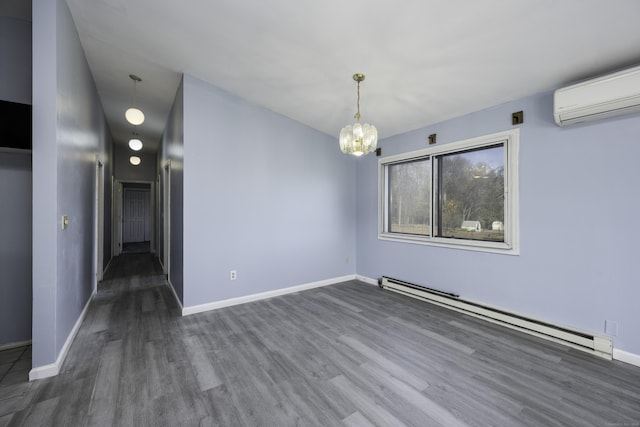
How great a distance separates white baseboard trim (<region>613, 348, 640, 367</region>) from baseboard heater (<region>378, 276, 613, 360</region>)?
4 centimetres

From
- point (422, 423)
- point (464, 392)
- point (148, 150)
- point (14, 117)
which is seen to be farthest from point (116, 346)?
point (148, 150)

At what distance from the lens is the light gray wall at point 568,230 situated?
2.31m

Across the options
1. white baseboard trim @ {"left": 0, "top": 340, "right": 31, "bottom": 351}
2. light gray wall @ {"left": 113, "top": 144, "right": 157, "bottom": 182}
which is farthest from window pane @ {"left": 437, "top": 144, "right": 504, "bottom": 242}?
light gray wall @ {"left": 113, "top": 144, "right": 157, "bottom": 182}

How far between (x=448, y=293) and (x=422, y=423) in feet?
7.31

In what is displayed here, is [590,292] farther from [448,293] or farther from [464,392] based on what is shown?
[464,392]

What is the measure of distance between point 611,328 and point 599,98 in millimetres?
1996

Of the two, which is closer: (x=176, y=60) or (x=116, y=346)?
(x=116, y=346)

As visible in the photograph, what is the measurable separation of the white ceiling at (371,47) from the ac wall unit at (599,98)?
0.18 meters

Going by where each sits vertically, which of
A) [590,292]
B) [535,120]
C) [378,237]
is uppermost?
[535,120]

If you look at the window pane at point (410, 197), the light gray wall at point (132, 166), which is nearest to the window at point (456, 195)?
the window pane at point (410, 197)

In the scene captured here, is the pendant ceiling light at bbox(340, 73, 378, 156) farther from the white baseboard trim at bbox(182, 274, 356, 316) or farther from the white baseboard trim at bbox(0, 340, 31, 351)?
the white baseboard trim at bbox(0, 340, 31, 351)

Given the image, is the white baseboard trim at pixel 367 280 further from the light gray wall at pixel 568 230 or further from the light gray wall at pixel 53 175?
the light gray wall at pixel 53 175

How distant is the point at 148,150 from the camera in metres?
7.64

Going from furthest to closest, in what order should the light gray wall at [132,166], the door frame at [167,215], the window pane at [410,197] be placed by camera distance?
the light gray wall at [132,166], the door frame at [167,215], the window pane at [410,197]
